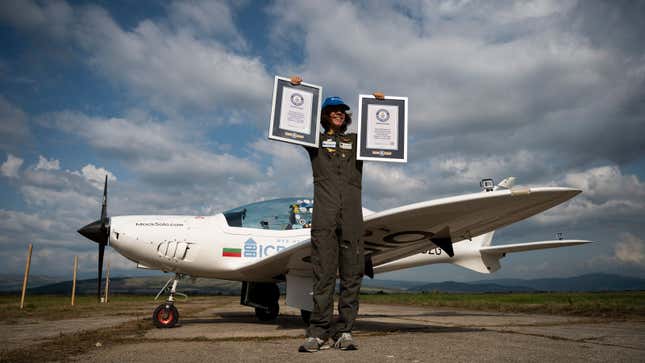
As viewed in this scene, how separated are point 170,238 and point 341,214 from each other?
12.2ft

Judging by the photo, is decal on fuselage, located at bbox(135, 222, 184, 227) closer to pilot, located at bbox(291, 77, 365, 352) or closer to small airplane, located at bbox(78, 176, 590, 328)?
small airplane, located at bbox(78, 176, 590, 328)

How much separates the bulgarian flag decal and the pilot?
3.01 m

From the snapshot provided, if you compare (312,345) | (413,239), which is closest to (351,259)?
(312,345)

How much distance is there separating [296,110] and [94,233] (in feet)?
14.2

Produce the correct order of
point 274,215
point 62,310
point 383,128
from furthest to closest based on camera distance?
point 62,310 < point 274,215 < point 383,128

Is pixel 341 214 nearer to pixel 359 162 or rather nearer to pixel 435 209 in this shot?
pixel 359 162

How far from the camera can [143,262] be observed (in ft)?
20.6

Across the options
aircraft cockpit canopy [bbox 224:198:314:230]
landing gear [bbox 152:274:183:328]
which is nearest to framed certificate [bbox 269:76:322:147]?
aircraft cockpit canopy [bbox 224:198:314:230]

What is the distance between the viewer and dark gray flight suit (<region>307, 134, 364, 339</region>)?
3.42 m

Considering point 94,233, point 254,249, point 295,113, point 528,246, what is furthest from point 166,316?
point 528,246

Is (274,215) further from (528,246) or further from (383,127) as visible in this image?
(528,246)

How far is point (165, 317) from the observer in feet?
18.2

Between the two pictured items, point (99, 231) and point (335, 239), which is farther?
point (99, 231)

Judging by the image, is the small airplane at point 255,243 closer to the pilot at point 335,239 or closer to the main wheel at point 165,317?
the main wheel at point 165,317
